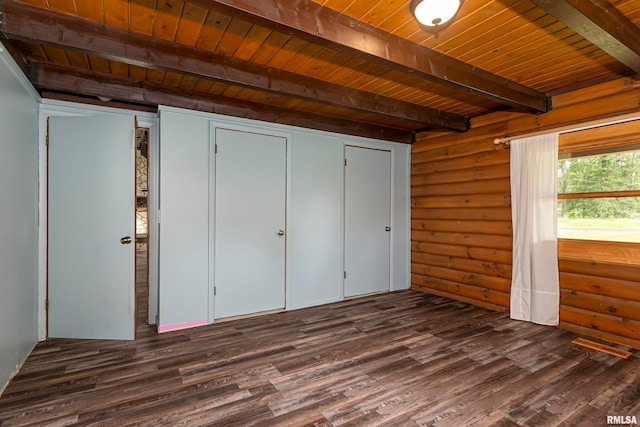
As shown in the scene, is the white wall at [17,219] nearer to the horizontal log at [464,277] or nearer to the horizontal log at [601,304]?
the horizontal log at [464,277]

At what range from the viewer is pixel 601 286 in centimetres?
300

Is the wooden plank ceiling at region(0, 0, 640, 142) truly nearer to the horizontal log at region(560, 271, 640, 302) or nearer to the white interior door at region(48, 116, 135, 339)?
the white interior door at region(48, 116, 135, 339)

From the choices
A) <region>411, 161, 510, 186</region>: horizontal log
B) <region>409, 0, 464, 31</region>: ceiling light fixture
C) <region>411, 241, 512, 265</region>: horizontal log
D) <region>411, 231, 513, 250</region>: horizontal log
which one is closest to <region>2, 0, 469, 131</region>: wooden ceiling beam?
<region>409, 0, 464, 31</region>: ceiling light fixture

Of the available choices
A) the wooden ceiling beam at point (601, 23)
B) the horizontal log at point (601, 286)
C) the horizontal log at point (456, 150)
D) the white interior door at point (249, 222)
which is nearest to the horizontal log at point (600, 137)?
the horizontal log at point (456, 150)

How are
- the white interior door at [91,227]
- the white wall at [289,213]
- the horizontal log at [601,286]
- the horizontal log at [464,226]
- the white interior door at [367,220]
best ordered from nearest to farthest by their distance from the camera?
the horizontal log at [601,286] < the white interior door at [91,227] < the white wall at [289,213] < the horizontal log at [464,226] < the white interior door at [367,220]

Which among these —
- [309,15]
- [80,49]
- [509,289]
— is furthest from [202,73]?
[509,289]

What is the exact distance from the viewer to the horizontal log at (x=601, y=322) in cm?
282

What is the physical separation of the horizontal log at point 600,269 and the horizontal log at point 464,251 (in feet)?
1.82

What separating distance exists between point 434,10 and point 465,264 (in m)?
3.29

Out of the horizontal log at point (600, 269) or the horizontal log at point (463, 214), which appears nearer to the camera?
the horizontal log at point (600, 269)

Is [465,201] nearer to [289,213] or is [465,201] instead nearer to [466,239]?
[466,239]

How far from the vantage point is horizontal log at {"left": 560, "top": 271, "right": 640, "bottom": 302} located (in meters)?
2.81

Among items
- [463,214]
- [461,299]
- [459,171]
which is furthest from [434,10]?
[461,299]

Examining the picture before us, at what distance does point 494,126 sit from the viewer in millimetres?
3844
